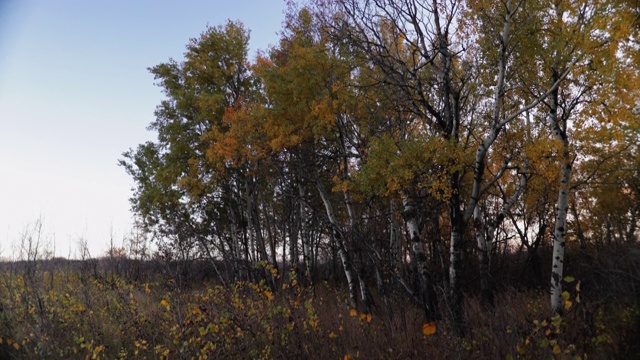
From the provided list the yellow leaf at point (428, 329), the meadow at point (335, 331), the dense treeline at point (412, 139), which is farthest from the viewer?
the dense treeline at point (412, 139)

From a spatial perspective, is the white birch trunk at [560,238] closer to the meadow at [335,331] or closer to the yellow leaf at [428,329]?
the meadow at [335,331]

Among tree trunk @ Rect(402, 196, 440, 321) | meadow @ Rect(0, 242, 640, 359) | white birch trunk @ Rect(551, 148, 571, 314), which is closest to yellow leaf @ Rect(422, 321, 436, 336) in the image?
meadow @ Rect(0, 242, 640, 359)

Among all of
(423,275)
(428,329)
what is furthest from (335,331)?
(428,329)

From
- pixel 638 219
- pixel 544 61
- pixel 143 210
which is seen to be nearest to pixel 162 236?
pixel 143 210

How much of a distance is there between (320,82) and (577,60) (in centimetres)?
560

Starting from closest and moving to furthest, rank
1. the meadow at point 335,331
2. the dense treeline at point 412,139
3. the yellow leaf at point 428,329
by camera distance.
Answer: the yellow leaf at point 428,329
the meadow at point 335,331
the dense treeline at point 412,139

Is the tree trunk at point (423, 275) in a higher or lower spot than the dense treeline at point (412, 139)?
lower

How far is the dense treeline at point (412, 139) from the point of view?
8242 millimetres

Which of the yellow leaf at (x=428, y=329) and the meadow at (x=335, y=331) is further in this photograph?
the meadow at (x=335, y=331)

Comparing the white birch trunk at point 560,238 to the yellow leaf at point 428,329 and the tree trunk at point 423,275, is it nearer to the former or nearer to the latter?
the tree trunk at point 423,275

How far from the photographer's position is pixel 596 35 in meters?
7.49

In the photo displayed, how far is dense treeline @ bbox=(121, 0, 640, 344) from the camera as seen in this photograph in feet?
27.0

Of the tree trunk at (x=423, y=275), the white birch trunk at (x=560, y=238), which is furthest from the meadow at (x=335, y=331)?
the white birch trunk at (x=560, y=238)

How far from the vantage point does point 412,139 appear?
8641 mm
